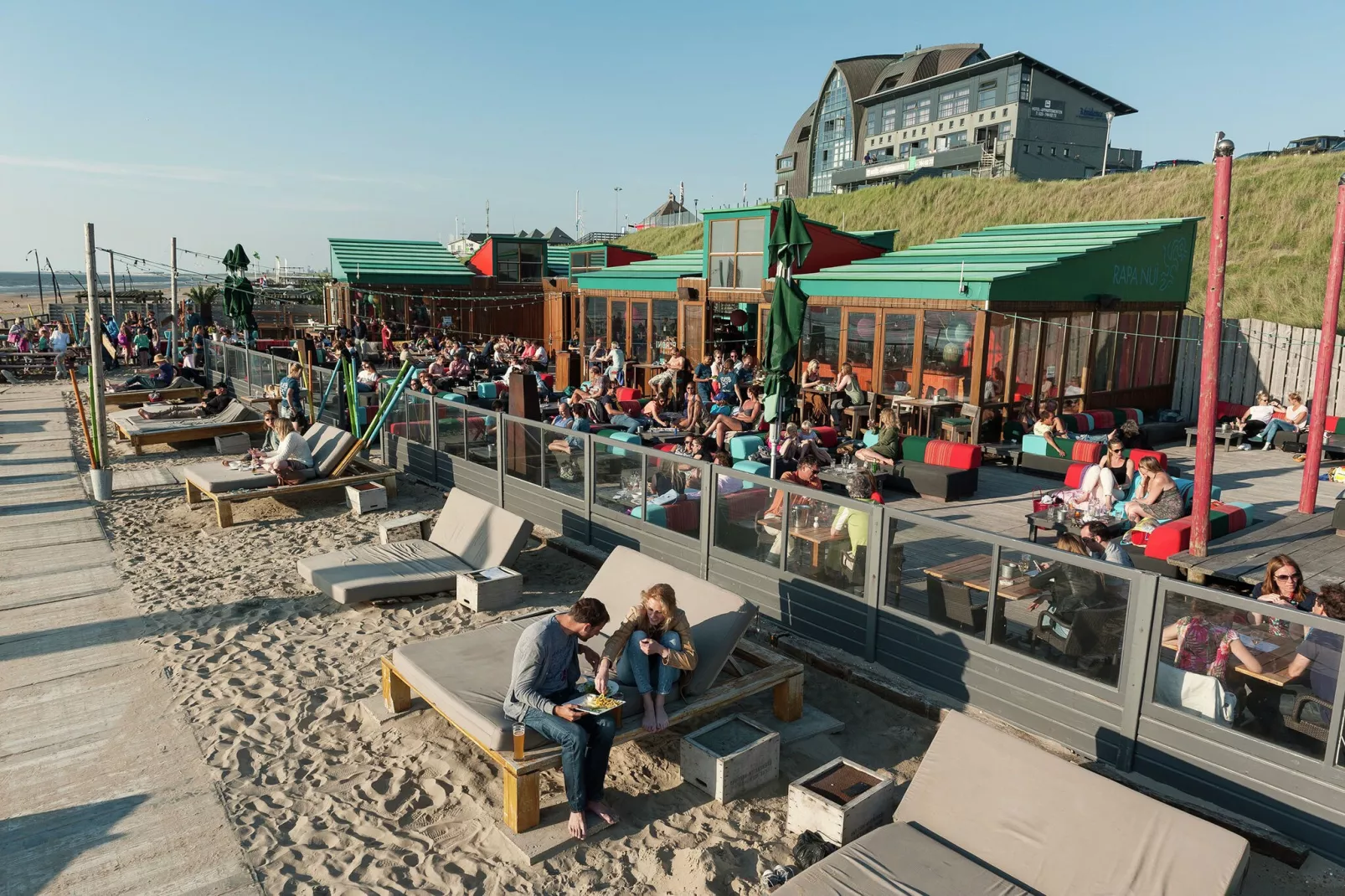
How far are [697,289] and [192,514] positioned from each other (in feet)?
37.9

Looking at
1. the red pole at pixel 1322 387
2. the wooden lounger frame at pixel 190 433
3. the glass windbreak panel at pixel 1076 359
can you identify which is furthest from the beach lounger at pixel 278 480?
the glass windbreak panel at pixel 1076 359

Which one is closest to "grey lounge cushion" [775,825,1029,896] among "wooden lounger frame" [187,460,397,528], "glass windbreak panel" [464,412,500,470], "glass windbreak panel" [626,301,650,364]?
"glass windbreak panel" [464,412,500,470]

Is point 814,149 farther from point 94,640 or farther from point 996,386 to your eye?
point 94,640

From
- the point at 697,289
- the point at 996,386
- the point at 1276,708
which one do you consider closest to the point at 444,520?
the point at 1276,708

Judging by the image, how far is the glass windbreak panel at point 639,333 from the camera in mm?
20953

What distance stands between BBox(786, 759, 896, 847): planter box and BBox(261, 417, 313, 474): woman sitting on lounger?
28.1ft

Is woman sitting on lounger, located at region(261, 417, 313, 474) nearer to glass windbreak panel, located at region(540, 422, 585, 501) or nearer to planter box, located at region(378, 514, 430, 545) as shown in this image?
planter box, located at region(378, 514, 430, 545)

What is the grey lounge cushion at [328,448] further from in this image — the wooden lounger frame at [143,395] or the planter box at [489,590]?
the wooden lounger frame at [143,395]

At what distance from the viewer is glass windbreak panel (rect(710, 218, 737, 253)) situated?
18625mm

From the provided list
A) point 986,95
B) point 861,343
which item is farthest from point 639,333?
point 986,95

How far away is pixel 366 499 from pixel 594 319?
12.7 meters

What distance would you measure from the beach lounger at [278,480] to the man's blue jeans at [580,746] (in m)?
7.26

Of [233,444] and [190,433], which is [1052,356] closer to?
[233,444]

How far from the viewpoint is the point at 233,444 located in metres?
14.7
